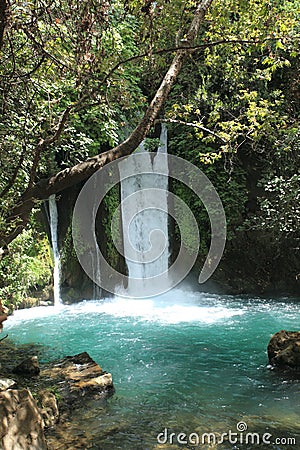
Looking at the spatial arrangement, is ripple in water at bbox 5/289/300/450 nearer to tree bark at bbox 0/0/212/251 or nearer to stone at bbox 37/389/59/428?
stone at bbox 37/389/59/428

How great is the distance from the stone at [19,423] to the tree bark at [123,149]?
148cm

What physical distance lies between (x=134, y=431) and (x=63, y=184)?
7.81ft

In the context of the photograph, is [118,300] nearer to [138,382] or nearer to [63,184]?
[138,382]

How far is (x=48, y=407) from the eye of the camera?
12.6 ft

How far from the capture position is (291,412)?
4.04m

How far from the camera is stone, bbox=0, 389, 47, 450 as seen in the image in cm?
266

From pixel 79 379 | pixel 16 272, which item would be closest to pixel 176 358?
pixel 79 379

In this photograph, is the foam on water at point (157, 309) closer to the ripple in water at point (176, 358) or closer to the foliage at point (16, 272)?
the ripple in water at point (176, 358)

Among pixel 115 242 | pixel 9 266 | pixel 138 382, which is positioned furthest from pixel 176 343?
pixel 115 242

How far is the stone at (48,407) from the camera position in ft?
12.3

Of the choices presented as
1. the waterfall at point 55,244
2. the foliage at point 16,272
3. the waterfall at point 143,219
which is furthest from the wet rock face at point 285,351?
the waterfall at point 143,219

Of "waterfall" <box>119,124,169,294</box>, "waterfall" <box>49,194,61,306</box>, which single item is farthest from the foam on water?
"waterfall" <box>119,124,169,294</box>

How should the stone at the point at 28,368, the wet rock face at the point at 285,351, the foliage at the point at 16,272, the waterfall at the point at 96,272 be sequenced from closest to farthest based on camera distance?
the stone at the point at 28,368, the wet rock face at the point at 285,351, the foliage at the point at 16,272, the waterfall at the point at 96,272

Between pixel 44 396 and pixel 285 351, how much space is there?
308 centimetres
